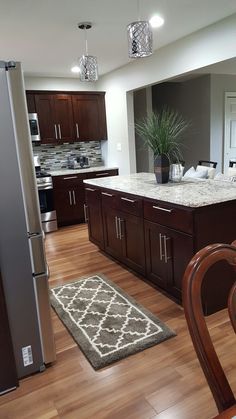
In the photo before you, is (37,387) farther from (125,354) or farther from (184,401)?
(184,401)

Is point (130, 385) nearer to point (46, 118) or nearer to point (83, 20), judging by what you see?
point (83, 20)

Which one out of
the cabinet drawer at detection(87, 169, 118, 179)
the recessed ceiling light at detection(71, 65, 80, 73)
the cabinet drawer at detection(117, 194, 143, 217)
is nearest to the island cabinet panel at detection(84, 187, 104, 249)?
the cabinet drawer at detection(117, 194, 143, 217)

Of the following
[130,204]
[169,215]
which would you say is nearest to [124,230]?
[130,204]

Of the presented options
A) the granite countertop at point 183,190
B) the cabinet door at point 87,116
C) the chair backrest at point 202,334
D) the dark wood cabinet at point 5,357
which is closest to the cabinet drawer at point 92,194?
the granite countertop at point 183,190

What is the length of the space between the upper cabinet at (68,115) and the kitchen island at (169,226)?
2.12m

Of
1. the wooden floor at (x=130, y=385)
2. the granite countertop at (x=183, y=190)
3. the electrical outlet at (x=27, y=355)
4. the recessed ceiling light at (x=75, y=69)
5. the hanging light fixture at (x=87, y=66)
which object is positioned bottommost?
the wooden floor at (x=130, y=385)

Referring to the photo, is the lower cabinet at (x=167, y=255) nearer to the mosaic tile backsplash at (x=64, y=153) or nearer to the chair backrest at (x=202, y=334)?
the chair backrest at (x=202, y=334)

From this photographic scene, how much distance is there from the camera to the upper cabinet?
198 inches

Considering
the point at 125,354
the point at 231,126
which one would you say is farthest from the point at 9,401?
the point at 231,126

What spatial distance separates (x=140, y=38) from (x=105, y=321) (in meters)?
2.18

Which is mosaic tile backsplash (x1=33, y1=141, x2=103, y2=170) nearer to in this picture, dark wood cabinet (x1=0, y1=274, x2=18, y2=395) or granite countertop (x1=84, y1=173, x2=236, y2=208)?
granite countertop (x1=84, y1=173, x2=236, y2=208)

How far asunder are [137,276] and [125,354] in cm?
118

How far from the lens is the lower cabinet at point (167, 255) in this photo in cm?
236

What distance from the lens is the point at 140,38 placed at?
2318mm
